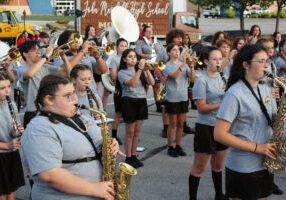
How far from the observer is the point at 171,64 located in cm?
598

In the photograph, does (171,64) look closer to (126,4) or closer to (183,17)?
(126,4)

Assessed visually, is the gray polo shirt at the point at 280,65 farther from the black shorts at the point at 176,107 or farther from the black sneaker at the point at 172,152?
the black sneaker at the point at 172,152

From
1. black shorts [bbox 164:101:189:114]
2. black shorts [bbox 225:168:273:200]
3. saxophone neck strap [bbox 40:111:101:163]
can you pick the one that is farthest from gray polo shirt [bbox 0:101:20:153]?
black shorts [bbox 164:101:189:114]

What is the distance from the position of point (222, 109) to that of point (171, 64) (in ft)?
10.3

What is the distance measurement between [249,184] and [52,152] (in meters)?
1.52

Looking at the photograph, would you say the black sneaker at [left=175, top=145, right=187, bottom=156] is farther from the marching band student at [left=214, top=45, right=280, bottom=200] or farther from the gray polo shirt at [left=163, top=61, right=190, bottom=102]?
the marching band student at [left=214, top=45, right=280, bottom=200]

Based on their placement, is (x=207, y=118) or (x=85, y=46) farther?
(x=85, y=46)

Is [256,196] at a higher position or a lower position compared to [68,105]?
lower

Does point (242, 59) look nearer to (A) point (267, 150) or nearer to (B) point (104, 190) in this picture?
(A) point (267, 150)

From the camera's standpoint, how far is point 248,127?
9.53ft

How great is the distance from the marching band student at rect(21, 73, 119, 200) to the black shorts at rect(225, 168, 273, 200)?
1.07 metres

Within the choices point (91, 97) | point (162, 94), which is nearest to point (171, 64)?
point (162, 94)

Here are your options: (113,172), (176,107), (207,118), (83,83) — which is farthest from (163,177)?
(113,172)

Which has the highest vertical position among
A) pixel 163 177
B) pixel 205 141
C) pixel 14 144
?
pixel 14 144
